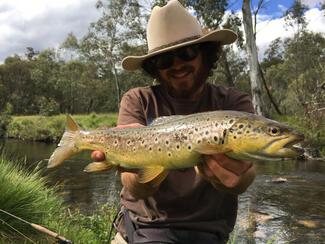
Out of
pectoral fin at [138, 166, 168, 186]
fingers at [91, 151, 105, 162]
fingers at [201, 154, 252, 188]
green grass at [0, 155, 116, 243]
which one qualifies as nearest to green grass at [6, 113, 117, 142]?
green grass at [0, 155, 116, 243]

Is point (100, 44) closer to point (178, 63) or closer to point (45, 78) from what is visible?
point (45, 78)

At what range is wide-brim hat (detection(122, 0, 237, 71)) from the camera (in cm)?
359

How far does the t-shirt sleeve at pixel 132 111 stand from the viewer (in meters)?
3.59

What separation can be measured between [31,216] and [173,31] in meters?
4.20

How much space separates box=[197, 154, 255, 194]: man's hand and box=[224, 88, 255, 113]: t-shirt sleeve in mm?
619

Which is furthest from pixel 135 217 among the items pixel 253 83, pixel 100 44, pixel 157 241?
pixel 100 44

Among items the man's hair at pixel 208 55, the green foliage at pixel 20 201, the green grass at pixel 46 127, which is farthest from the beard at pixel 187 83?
the green grass at pixel 46 127

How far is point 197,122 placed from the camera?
285cm

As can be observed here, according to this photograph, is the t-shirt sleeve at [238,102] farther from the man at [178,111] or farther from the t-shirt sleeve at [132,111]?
the t-shirt sleeve at [132,111]

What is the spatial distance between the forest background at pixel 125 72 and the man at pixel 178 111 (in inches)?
824

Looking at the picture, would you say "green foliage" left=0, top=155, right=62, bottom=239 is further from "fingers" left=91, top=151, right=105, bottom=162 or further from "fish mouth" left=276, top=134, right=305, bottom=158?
"fish mouth" left=276, top=134, right=305, bottom=158

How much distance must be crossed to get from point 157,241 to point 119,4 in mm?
51397

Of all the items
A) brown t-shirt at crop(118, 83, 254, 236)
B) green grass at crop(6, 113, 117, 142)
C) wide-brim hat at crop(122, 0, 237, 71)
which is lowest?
green grass at crop(6, 113, 117, 142)

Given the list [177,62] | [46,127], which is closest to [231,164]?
[177,62]
